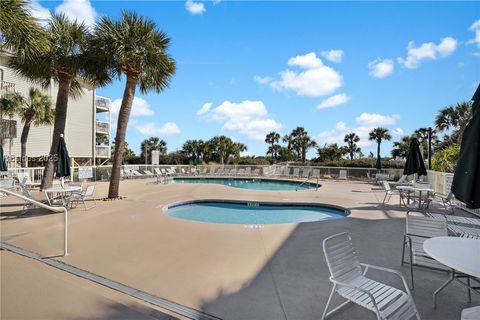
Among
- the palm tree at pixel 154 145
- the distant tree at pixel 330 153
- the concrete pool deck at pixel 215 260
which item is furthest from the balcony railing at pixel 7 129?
the distant tree at pixel 330 153

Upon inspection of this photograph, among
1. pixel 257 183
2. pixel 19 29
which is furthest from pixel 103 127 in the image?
pixel 19 29

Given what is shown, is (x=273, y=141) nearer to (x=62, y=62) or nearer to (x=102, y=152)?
(x=102, y=152)

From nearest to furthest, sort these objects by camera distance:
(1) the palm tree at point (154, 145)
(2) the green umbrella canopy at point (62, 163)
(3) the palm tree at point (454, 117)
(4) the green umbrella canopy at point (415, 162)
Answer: (2) the green umbrella canopy at point (62, 163) → (4) the green umbrella canopy at point (415, 162) → (3) the palm tree at point (454, 117) → (1) the palm tree at point (154, 145)

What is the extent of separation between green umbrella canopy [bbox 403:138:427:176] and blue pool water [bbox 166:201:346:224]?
240cm

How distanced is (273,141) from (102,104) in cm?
2972

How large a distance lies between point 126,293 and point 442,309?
3238 mm

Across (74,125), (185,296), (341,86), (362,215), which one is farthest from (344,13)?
(74,125)

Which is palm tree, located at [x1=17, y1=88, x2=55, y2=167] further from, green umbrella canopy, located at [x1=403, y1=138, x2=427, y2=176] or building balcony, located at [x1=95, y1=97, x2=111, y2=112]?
green umbrella canopy, located at [x1=403, y1=138, x2=427, y2=176]

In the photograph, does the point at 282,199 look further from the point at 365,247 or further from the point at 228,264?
the point at 228,264

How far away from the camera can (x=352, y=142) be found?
150 feet

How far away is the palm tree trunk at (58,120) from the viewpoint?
980cm

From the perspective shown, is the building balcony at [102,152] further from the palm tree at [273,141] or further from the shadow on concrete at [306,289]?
the palm tree at [273,141]

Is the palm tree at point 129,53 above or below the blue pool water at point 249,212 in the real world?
above

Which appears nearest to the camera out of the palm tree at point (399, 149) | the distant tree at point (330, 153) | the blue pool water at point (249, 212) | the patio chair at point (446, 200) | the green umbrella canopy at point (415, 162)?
the patio chair at point (446, 200)
